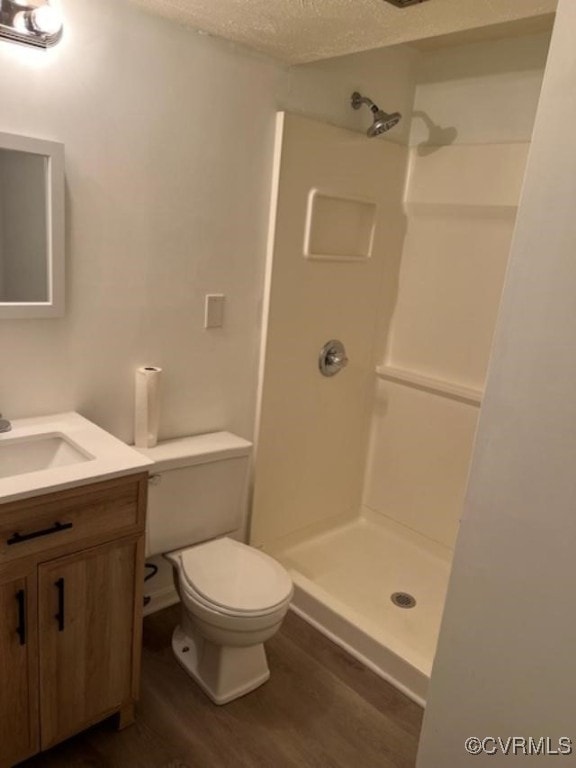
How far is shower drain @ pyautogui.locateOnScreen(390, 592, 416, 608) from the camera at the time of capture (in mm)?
2432

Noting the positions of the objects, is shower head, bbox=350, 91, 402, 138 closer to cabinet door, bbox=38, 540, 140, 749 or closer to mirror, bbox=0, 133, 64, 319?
mirror, bbox=0, 133, 64, 319

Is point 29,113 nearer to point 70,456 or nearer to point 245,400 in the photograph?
point 70,456

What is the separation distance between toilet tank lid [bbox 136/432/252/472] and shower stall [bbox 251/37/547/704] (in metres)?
0.24

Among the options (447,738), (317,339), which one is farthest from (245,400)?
(447,738)

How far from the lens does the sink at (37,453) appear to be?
1.62 metres

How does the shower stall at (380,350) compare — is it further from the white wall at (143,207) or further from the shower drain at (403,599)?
the white wall at (143,207)

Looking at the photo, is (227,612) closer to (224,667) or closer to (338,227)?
(224,667)

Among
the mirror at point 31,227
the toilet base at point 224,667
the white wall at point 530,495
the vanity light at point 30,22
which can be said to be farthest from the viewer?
the toilet base at point 224,667

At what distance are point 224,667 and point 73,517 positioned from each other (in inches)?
31.4

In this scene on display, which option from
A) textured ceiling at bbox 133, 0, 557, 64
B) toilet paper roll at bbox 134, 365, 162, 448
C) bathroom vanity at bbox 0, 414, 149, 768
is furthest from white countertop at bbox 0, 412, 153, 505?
textured ceiling at bbox 133, 0, 557, 64

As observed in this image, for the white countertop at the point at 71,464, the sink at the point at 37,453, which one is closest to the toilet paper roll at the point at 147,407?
the white countertop at the point at 71,464

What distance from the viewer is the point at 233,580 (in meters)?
1.84

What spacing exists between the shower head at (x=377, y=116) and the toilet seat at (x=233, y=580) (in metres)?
1.76

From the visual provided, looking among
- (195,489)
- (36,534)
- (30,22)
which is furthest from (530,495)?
(30,22)
